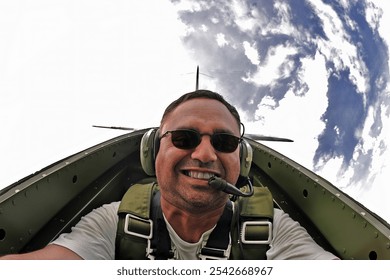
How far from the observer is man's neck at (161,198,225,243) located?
1595mm

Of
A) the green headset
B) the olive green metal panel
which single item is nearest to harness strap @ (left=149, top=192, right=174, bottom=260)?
the green headset

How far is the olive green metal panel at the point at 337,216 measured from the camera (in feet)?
4.78

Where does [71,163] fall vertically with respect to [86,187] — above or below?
above

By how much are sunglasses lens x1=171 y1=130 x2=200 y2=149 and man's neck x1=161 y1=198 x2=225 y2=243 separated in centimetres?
42

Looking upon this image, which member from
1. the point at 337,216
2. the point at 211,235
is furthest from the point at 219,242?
the point at 337,216

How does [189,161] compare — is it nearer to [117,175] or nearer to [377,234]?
[377,234]

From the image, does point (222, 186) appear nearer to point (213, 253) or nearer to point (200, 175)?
point (200, 175)

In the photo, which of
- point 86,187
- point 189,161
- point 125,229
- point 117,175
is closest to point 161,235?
point 125,229

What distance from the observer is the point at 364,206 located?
1713 mm

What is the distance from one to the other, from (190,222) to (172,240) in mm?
188

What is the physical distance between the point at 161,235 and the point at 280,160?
1.89 metres

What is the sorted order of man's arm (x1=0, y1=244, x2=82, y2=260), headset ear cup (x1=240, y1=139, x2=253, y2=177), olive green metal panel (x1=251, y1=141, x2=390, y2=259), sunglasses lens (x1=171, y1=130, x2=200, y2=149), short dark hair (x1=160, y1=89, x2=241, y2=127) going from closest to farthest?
man's arm (x1=0, y1=244, x2=82, y2=260)
olive green metal panel (x1=251, y1=141, x2=390, y2=259)
sunglasses lens (x1=171, y1=130, x2=200, y2=149)
short dark hair (x1=160, y1=89, x2=241, y2=127)
headset ear cup (x1=240, y1=139, x2=253, y2=177)

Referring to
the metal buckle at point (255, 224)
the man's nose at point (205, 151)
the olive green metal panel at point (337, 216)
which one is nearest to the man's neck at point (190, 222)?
the metal buckle at point (255, 224)

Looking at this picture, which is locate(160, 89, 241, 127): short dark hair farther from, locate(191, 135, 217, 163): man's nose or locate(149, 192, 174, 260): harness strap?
locate(149, 192, 174, 260): harness strap
